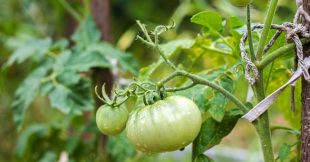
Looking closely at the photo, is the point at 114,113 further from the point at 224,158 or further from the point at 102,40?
the point at 224,158

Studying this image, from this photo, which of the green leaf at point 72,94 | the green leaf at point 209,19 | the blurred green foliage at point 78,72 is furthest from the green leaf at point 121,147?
the green leaf at point 209,19

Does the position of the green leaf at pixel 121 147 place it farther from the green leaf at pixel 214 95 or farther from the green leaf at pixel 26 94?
the green leaf at pixel 214 95

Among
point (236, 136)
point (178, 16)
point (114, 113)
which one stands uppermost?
point (114, 113)

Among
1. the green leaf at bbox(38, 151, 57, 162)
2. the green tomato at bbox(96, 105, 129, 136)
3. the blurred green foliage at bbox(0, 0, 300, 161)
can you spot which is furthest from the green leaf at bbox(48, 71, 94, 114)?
the green tomato at bbox(96, 105, 129, 136)

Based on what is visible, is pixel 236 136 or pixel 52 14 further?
pixel 52 14

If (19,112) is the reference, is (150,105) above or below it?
above

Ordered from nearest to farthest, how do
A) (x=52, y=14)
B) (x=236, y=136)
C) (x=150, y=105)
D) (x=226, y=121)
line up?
(x=150, y=105) → (x=226, y=121) → (x=236, y=136) → (x=52, y=14)

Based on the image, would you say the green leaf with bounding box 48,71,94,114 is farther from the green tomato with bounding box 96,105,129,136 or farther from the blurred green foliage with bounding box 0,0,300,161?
the green tomato with bounding box 96,105,129,136

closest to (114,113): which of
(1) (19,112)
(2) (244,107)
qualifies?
(2) (244,107)
